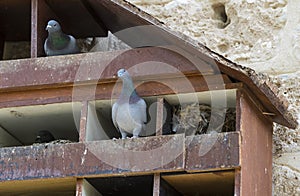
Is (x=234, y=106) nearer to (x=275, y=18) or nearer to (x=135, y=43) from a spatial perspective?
(x=135, y=43)

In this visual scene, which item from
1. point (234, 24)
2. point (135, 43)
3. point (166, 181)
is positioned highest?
point (234, 24)

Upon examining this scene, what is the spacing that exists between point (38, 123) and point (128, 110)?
0.91 ft

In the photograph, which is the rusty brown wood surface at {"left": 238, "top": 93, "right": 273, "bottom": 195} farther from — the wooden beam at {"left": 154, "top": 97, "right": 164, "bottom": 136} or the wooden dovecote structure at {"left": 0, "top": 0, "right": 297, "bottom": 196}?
the wooden beam at {"left": 154, "top": 97, "right": 164, "bottom": 136}

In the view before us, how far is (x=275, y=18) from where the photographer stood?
2.71m

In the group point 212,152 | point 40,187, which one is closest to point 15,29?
point 40,187

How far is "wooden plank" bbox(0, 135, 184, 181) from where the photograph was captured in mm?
2084

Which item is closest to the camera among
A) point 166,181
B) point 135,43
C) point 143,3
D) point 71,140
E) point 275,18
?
point 166,181

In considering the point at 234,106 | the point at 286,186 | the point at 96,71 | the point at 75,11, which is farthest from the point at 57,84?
the point at 286,186

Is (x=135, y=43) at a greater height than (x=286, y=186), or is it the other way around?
(x=135, y=43)

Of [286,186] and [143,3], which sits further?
[143,3]

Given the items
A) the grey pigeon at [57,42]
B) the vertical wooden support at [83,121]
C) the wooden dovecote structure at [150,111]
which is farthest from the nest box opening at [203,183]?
the grey pigeon at [57,42]

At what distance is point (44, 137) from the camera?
2377 mm

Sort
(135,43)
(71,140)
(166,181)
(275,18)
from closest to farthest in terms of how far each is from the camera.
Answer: (166,181) → (135,43) → (71,140) → (275,18)

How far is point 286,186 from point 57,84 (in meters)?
0.66
